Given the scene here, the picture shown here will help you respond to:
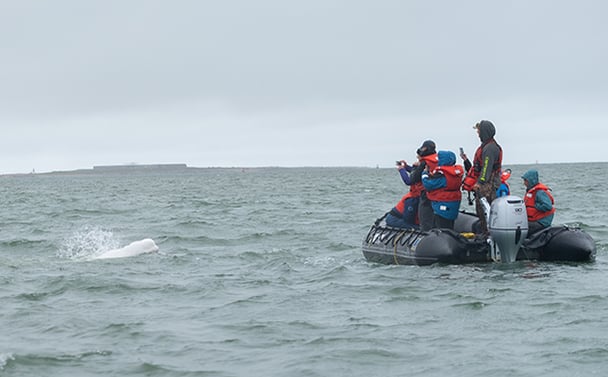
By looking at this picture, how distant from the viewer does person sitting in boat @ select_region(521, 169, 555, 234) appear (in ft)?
49.0

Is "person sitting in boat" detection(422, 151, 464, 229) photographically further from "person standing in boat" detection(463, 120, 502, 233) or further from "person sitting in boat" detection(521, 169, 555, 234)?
"person sitting in boat" detection(521, 169, 555, 234)

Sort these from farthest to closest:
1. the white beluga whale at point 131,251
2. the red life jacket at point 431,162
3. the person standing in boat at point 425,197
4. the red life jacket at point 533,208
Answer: the white beluga whale at point 131,251
the person standing in boat at point 425,197
the red life jacket at point 431,162
the red life jacket at point 533,208

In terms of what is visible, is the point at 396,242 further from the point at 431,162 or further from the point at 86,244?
→ the point at 86,244

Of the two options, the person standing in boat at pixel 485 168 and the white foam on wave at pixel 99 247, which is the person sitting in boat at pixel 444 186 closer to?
the person standing in boat at pixel 485 168

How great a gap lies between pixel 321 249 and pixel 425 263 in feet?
15.8

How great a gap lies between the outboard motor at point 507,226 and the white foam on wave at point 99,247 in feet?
22.8

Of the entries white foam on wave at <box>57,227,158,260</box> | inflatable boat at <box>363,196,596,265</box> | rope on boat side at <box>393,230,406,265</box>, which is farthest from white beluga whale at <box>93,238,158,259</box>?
inflatable boat at <box>363,196,596,265</box>

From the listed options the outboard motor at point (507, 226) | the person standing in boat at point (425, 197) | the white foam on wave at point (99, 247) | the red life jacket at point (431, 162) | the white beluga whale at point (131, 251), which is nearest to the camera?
the outboard motor at point (507, 226)

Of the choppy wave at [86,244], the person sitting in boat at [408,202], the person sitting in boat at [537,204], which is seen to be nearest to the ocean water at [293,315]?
the choppy wave at [86,244]

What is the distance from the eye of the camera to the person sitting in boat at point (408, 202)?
15422 mm

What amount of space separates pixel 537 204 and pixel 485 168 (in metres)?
1.00

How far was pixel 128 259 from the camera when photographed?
57.0ft

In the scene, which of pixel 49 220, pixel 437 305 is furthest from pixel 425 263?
pixel 49 220

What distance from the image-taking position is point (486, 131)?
15.0 meters
